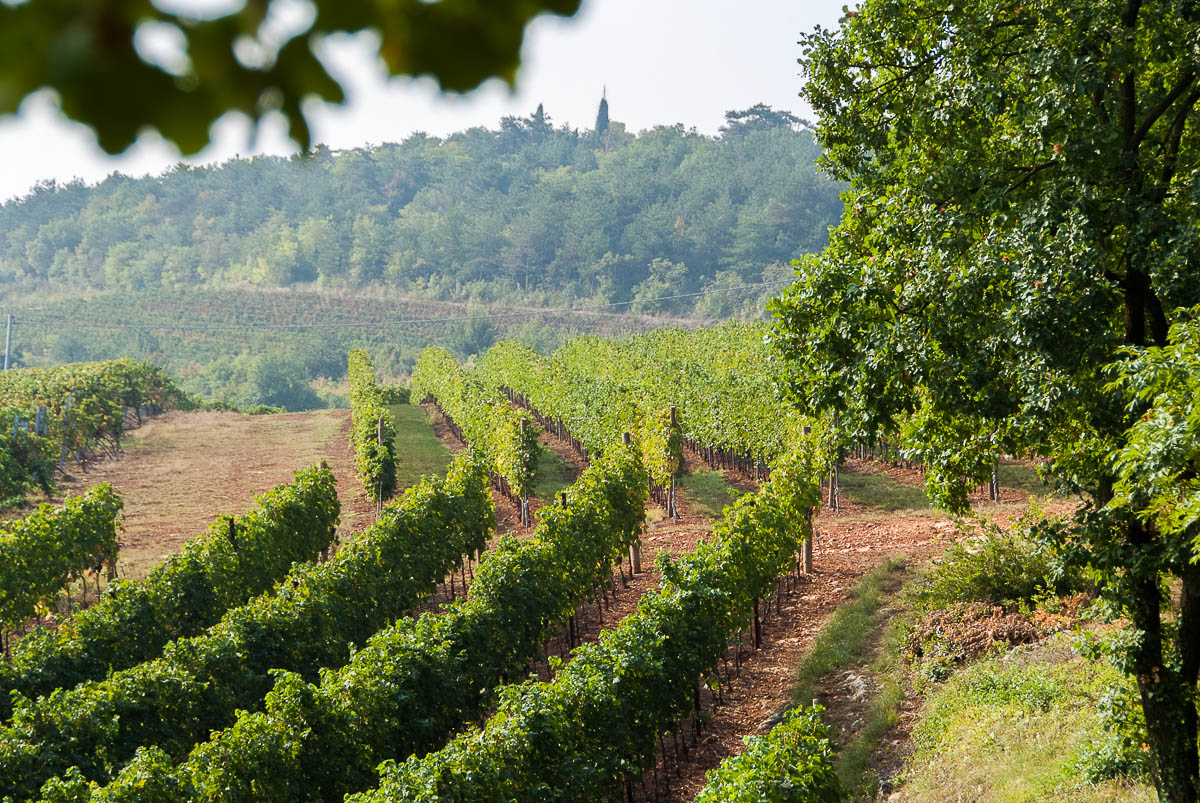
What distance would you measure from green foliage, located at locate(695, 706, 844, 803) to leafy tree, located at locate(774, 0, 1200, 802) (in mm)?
2450

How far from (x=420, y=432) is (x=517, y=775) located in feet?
104

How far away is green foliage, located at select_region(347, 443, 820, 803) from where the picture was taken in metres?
7.79

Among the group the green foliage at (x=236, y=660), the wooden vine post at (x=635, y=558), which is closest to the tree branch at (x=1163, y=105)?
the green foliage at (x=236, y=660)

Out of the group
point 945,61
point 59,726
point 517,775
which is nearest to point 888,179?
point 945,61

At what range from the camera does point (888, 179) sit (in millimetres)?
9180

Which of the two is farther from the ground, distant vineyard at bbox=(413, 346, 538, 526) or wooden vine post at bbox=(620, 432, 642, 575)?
distant vineyard at bbox=(413, 346, 538, 526)

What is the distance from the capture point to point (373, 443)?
24.9 metres

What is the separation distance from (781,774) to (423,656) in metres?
4.66

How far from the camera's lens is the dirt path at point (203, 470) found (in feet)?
76.4

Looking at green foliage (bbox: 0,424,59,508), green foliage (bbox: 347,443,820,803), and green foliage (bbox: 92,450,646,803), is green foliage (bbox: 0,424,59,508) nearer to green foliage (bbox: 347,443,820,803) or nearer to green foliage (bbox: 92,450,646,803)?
green foliage (bbox: 92,450,646,803)

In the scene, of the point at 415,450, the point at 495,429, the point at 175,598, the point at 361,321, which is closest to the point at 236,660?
the point at 175,598

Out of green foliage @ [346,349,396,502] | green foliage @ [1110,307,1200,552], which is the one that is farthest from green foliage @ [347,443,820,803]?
green foliage @ [346,349,396,502]

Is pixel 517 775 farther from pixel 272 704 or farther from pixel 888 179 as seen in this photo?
pixel 888 179

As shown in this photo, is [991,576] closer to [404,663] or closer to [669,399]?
[404,663]
